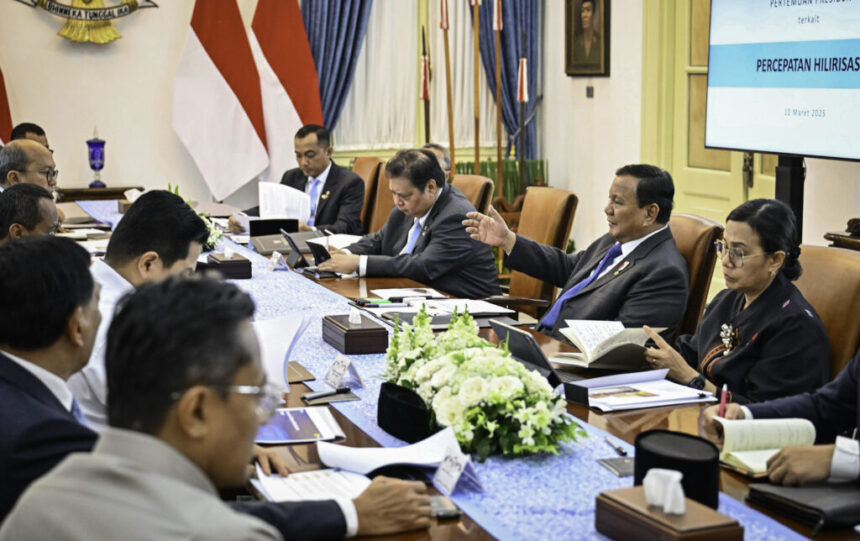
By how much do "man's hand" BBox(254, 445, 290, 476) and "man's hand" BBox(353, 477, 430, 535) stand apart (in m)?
0.29

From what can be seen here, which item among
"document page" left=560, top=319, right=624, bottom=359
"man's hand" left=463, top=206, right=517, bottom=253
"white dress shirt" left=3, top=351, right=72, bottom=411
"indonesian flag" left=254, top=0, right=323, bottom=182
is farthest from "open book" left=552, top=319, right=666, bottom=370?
"indonesian flag" left=254, top=0, right=323, bottom=182

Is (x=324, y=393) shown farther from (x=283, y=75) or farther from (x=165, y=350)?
(x=283, y=75)

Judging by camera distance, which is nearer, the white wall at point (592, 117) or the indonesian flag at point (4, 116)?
the white wall at point (592, 117)

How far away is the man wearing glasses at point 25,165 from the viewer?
4.54 metres

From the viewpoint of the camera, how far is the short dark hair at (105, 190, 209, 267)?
2514mm

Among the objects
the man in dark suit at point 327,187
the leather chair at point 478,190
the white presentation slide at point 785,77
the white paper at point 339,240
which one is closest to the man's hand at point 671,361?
the white presentation slide at point 785,77

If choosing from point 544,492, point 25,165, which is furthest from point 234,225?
point 544,492

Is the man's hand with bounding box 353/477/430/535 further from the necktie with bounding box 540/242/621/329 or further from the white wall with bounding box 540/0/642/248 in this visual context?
the white wall with bounding box 540/0/642/248

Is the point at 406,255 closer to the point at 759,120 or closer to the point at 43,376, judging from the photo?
the point at 759,120

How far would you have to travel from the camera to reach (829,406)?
7.22 feet

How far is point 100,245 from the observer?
4.88 m

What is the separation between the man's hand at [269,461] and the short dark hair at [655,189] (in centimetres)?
184

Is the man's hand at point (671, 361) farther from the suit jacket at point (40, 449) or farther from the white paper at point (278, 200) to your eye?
the white paper at point (278, 200)

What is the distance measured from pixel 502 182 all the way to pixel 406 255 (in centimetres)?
394
